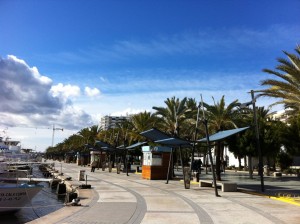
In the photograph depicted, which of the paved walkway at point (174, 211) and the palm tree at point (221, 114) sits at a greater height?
the palm tree at point (221, 114)

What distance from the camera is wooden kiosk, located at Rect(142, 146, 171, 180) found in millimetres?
30344

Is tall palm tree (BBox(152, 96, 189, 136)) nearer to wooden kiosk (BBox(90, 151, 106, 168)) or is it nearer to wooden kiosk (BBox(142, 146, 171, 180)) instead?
wooden kiosk (BBox(142, 146, 171, 180))

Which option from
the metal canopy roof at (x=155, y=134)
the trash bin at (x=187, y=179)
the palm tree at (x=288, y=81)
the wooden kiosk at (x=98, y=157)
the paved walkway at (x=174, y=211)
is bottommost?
the paved walkway at (x=174, y=211)

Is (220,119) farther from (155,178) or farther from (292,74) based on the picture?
(292,74)

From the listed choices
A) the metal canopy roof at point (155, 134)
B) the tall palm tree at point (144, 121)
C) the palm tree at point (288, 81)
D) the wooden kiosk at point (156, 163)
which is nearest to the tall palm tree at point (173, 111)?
the wooden kiosk at point (156, 163)

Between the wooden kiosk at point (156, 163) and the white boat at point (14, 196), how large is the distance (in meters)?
14.7

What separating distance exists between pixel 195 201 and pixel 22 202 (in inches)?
320

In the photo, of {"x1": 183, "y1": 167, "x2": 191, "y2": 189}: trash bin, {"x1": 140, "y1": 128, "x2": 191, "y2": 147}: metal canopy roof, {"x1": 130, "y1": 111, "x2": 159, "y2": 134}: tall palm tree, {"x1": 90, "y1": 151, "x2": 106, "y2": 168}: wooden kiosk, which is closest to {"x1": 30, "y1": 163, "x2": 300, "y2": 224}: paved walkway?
{"x1": 183, "y1": 167, "x2": 191, "y2": 189}: trash bin

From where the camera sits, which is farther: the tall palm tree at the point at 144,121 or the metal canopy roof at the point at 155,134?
the tall palm tree at the point at 144,121

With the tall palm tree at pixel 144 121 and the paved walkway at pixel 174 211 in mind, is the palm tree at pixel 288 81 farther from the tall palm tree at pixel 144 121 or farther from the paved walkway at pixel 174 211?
the tall palm tree at pixel 144 121

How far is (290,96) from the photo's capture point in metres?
17.8

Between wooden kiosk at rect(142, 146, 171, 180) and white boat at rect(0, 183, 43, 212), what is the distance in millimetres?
14748

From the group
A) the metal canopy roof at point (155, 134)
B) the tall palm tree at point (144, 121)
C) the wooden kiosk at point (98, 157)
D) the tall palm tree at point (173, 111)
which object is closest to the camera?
the metal canopy roof at point (155, 134)

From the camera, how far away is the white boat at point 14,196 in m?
15.5
